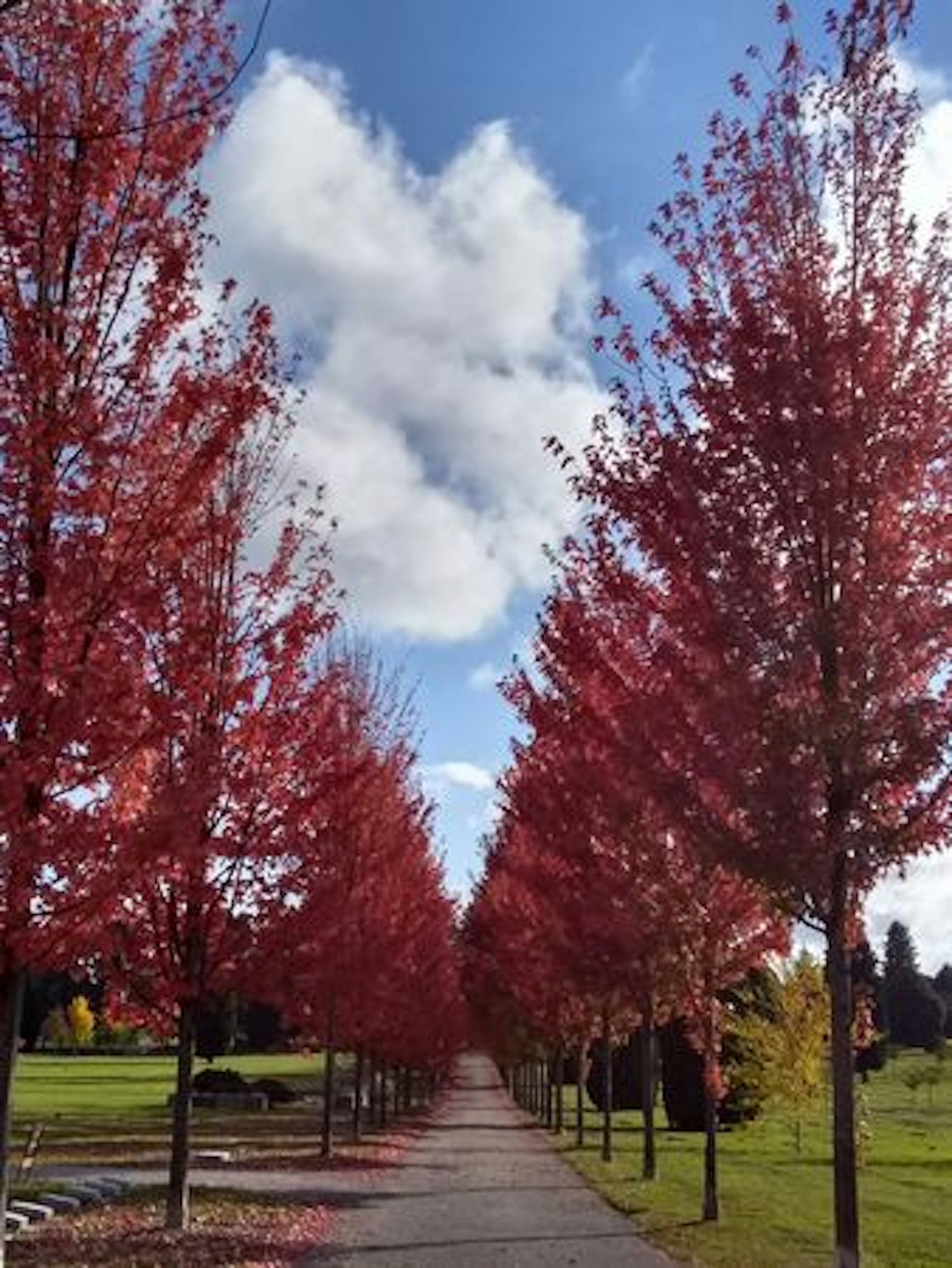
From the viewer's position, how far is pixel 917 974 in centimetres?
12325

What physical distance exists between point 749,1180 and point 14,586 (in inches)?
703

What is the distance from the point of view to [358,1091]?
27578 mm

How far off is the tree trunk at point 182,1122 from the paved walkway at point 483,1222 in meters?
1.45

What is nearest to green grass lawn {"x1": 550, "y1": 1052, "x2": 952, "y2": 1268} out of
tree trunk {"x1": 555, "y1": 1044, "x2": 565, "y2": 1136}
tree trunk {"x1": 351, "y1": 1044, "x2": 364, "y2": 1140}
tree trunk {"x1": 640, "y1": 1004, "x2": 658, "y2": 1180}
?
tree trunk {"x1": 640, "y1": 1004, "x2": 658, "y2": 1180}

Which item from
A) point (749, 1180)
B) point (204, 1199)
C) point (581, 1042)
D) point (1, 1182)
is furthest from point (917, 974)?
point (1, 1182)

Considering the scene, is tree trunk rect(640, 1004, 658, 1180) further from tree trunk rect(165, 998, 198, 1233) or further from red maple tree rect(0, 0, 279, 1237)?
red maple tree rect(0, 0, 279, 1237)

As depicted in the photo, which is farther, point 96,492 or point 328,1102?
point 328,1102

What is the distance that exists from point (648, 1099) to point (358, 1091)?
8386 millimetres

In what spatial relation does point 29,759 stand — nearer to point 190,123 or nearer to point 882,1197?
point 190,123

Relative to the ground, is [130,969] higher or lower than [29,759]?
lower

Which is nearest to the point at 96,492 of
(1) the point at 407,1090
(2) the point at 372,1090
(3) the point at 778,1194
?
(3) the point at 778,1194

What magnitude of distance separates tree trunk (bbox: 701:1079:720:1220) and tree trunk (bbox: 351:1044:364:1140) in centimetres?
1197

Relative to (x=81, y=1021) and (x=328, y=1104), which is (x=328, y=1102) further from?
(x=81, y=1021)

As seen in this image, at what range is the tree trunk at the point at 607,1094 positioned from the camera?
2410 cm
